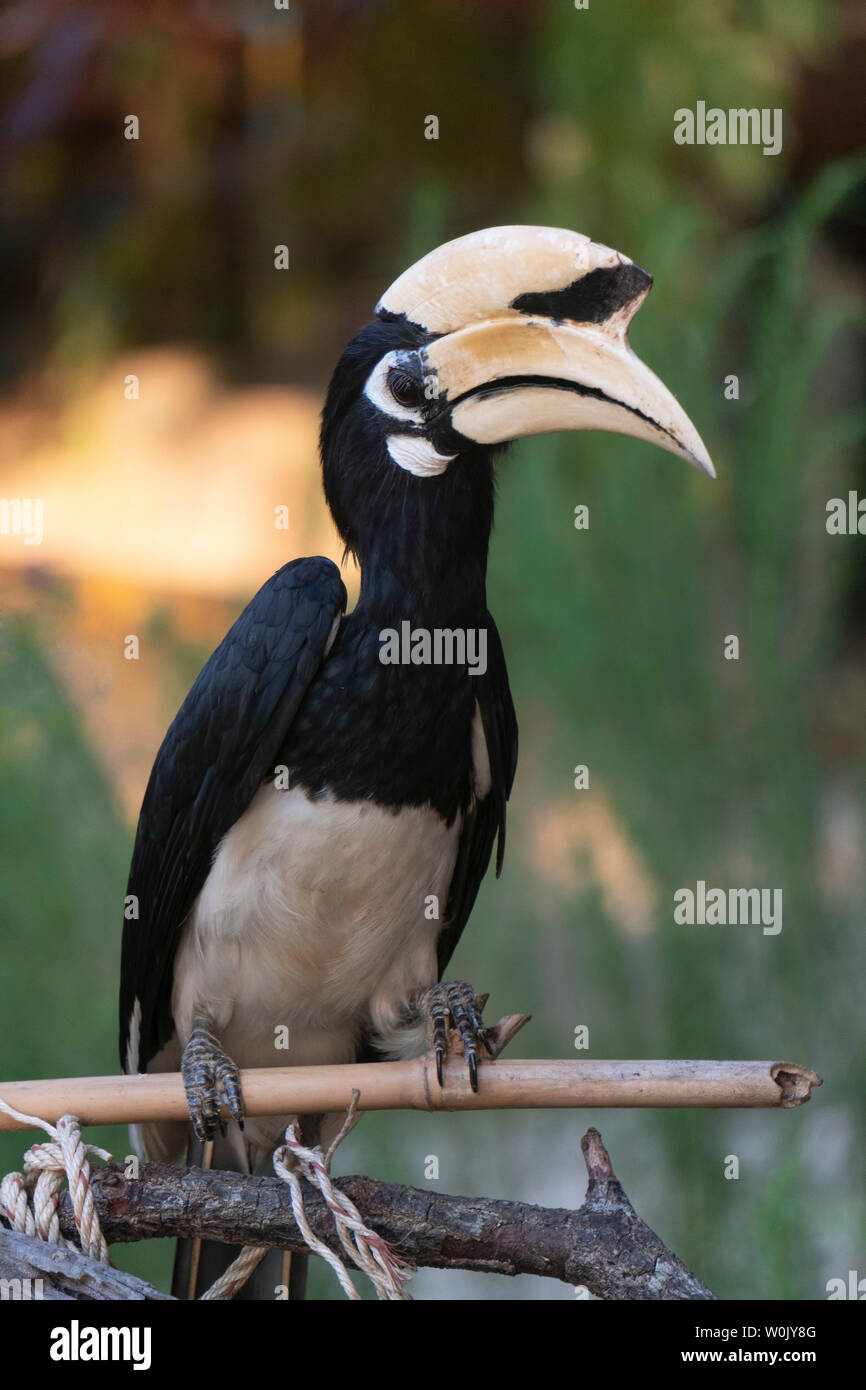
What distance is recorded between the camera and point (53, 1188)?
3.38 ft

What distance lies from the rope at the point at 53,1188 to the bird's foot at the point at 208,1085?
0.11 m

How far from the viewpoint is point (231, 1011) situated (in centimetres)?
131

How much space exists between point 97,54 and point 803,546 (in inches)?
77.2

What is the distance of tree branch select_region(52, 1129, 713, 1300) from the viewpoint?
956 mm

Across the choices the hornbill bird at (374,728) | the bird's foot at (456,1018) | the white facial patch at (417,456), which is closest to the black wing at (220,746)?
the hornbill bird at (374,728)

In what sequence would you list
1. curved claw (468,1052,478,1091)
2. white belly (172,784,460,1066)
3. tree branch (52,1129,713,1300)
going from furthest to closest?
white belly (172,784,460,1066) < curved claw (468,1052,478,1091) < tree branch (52,1129,713,1300)

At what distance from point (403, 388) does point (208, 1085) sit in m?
0.61

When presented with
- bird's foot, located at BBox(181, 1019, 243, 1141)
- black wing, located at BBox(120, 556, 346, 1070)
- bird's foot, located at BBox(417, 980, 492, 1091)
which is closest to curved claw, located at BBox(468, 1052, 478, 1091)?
bird's foot, located at BBox(417, 980, 492, 1091)

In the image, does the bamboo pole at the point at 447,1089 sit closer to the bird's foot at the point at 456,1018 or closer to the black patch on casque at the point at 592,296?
the bird's foot at the point at 456,1018

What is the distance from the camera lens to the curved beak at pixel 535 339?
0.98 meters

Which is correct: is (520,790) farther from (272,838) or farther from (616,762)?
(272,838)

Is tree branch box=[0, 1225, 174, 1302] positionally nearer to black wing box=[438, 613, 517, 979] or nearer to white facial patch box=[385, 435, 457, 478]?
black wing box=[438, 613, 517, 979]

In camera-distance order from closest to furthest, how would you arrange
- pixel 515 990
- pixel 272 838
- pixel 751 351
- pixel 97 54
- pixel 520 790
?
pixel 272 838
pixel 751 351
pixel 515 990
pixel 520 790
pixel 97 54
